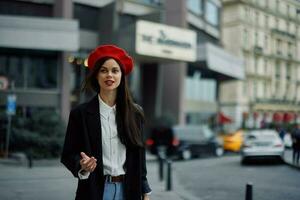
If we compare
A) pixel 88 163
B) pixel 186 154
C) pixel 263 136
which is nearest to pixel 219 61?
pixel 186 154

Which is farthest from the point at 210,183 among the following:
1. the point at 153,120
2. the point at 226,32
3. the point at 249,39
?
→ the point at 226,32

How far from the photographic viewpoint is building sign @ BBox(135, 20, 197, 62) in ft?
83.9

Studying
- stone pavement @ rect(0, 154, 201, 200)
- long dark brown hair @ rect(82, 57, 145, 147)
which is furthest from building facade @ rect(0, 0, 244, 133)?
long dark brown hair @ rect(82, 57, 145, 147)

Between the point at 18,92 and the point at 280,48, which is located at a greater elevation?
the point at 280,48

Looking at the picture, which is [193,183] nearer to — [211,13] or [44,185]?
[44,185]

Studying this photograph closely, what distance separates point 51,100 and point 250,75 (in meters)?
33.5

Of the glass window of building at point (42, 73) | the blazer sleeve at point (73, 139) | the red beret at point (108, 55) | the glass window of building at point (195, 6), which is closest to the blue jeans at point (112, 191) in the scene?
the blazer sleeve at point (73, 139)

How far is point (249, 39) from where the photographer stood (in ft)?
144

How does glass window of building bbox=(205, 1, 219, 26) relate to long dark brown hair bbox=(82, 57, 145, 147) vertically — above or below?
above

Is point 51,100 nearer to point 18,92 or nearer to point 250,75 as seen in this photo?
point 18,92

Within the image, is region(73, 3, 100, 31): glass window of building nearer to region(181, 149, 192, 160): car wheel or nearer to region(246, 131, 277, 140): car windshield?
region(181, 149, 192, 160): car wheel

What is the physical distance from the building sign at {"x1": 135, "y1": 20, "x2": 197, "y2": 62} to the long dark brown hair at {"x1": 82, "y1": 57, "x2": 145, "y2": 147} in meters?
21.8

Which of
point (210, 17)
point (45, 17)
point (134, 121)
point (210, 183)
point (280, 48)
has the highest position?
point (210, 17)

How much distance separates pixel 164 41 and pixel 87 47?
486 centimetres
